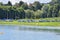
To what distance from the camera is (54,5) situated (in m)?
136

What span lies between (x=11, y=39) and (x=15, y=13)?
94211 millimetres

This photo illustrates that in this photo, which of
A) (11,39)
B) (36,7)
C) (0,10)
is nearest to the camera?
(11,39)

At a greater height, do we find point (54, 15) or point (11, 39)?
point (11, 39)

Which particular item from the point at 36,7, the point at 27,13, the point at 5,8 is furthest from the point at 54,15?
the point at 36,7

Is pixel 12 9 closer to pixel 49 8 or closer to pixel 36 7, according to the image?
pixel 49 8

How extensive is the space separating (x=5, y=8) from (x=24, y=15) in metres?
12.2

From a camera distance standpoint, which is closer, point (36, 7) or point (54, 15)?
point (54, 15)

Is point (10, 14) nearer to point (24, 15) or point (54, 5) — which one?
point (24, 15)

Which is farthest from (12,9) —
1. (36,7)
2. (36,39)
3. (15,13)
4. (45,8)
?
(36,39)

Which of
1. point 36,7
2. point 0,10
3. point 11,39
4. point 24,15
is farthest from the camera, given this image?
point 36,7

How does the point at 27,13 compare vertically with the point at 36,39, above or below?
below

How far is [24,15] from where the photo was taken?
139 meters

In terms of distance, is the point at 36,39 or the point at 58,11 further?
the point at 58,11

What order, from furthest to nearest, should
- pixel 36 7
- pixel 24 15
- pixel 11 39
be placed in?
pixel 36 7
pixel 24 15
pixel 11 39
